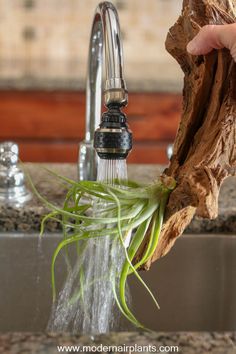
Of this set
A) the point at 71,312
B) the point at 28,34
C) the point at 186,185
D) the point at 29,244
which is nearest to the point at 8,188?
the point at 29,244

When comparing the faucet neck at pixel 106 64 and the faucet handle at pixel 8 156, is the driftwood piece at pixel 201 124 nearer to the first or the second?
the faucet neck at pixel 106 64

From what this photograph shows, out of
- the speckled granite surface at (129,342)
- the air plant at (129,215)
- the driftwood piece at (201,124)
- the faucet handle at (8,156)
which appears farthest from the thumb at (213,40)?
the faucet handle at (8,156)

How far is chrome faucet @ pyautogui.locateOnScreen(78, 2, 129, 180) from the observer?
2.08 feet

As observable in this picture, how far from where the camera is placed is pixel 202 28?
61cm

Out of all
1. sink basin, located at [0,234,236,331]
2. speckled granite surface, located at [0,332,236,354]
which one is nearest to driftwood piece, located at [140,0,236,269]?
speckled granite surface, located at [0,332,236,354]

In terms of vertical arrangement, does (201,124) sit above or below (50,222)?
above

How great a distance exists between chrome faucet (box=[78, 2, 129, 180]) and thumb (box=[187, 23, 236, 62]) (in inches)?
3.5

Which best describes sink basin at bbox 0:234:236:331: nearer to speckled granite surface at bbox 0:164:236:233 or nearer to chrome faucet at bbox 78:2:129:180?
speckled granite surface at bbox 0:164:236:233

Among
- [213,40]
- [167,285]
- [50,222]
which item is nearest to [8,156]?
[50,222]

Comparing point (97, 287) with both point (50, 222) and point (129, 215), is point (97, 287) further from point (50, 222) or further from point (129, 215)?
point (50, 222)

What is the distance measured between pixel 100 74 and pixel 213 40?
1.10 feet

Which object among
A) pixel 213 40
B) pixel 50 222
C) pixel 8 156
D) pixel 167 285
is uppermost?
pixel 213 40

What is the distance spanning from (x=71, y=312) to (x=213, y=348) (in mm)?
198

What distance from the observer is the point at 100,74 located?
910mm
